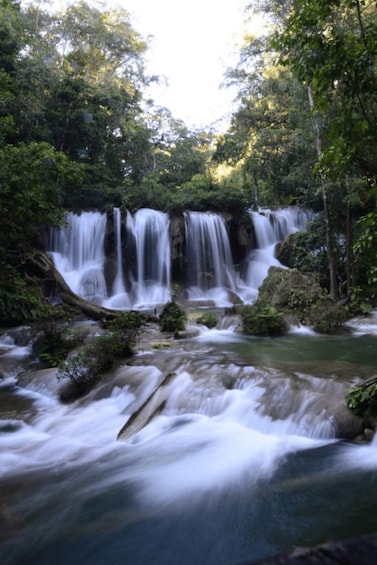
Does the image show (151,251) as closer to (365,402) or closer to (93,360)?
(93,360)

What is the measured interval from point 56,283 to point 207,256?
9.38 m

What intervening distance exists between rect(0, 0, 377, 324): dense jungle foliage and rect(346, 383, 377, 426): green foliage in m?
1.18

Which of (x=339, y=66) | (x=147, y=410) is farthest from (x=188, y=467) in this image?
(x=339, y=66)

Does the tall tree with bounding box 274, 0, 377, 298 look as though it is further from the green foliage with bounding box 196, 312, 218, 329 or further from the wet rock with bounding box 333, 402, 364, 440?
the green foliage with bounding box 196, 312, 218, 329

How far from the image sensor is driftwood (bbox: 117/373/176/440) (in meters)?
5.54

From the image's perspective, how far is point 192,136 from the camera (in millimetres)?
40531

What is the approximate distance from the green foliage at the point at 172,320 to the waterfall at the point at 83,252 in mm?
7334

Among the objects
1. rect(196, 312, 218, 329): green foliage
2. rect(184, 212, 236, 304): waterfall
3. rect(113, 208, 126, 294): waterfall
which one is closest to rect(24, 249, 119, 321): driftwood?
rect(196, 312, 218, 329): green foliage

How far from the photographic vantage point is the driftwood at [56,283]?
1301 cm

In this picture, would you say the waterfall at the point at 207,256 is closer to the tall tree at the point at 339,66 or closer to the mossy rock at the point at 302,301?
the mossy rock at the point at 302,301

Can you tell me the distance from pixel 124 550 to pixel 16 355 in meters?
7.39

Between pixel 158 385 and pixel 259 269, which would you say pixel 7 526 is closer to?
pixel 158 385

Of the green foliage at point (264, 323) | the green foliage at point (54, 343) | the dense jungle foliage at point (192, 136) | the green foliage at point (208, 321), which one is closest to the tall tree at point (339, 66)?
the dense jungle foliage at point (192, 136)

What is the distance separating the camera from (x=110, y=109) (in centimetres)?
2606
